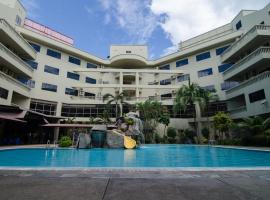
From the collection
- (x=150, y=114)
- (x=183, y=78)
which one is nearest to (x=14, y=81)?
(x=150, y=114)

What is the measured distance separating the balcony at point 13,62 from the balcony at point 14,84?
2132 millimetres

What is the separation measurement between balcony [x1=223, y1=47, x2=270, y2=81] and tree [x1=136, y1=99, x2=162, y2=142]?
12686 millimetres

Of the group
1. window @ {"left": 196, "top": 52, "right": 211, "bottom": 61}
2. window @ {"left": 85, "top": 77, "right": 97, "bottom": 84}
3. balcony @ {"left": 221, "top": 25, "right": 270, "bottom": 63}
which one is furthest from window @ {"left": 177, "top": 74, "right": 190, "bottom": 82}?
window @ {"left": 85, "top": 77, "right": 97, "bottom": 84}

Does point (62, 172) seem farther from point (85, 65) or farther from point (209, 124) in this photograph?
point (85, 65)

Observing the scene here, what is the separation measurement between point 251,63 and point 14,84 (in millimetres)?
32700

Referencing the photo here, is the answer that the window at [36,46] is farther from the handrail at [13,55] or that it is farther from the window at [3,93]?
the window at [3,93]

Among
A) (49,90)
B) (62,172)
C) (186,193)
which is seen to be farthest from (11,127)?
(186,193)

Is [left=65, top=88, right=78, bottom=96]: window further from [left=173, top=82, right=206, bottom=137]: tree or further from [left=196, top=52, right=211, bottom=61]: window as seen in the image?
[left=196, top=52, right=211, bottom=61]: window

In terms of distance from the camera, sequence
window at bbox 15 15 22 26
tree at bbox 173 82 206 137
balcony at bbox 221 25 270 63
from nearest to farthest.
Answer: balcony at bbox 221 25 270 63 < tree at bbox 173 82 206 137 < window at bbox 15 15 22 26

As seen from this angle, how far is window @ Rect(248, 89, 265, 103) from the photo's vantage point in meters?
23.9

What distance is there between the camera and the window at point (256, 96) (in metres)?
23.9

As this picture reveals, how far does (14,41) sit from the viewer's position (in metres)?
26.6

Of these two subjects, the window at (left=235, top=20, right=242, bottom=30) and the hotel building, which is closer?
the hotel building

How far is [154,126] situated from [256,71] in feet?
59.4
